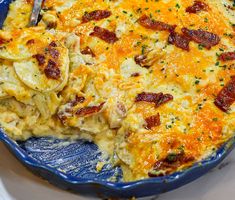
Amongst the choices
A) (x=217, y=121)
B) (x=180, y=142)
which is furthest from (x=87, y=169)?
(x=217, y=121)

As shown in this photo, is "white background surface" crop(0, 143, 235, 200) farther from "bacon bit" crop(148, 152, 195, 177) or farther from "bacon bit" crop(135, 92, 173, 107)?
"bacon bit" crop(135, 92, 173, 107)

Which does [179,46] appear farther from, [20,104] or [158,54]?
[20,104]

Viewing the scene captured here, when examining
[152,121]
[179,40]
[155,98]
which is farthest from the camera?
[179,40]

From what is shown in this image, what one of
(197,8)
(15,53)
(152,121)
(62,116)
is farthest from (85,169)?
(197,8)

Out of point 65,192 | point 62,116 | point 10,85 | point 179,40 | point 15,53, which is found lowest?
point 65,192

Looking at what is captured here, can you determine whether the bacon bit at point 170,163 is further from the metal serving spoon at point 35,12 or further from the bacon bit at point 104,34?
the metal serving spoon at point 35,12

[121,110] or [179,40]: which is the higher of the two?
[179,40]

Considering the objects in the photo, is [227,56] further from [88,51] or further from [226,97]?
[88,51]

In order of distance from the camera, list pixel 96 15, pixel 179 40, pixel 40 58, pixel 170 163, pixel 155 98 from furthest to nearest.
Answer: pixel 96 15 < pixel 179 40 < pixel 40 58 < pixel 155 98 < pixel 170 163
